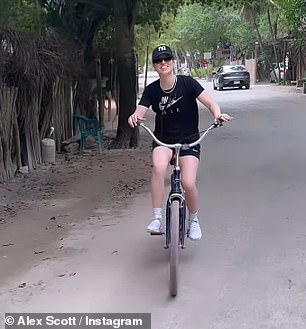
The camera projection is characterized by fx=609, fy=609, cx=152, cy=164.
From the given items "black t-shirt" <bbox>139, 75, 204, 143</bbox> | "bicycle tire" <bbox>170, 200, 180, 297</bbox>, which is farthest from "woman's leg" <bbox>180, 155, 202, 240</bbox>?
"bicycle tire" <bbox>170, 200, 180, 297</bbox>

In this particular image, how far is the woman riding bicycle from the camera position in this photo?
17.3 ft

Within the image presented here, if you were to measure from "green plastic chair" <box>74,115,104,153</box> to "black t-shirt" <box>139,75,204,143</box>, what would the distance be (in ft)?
25.9

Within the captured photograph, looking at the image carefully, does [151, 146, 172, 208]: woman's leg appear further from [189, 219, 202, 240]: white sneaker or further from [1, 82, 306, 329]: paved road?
[1, 82, 306, 329]: paved road

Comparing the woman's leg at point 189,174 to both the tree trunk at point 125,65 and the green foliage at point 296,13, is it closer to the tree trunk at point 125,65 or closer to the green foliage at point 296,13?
the tree trunk at point 125,65

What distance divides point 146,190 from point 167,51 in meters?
3.81

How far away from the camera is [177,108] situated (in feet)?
17.7

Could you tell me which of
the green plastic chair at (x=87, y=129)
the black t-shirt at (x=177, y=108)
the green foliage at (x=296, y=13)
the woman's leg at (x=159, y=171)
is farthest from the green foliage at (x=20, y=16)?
the green foliage at (x=296, y=13)

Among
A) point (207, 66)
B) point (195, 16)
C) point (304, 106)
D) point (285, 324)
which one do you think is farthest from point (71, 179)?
point (207, 66)

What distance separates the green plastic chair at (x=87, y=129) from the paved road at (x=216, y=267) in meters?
4.68

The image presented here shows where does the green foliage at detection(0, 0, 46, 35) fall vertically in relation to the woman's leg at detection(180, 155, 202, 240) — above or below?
above

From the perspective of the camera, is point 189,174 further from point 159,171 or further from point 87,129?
point 87,129

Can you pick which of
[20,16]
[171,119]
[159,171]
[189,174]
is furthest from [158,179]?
[20,16]

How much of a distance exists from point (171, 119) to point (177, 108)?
0.38ft

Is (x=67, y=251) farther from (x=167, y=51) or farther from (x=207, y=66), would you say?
(x=207, y=66)
